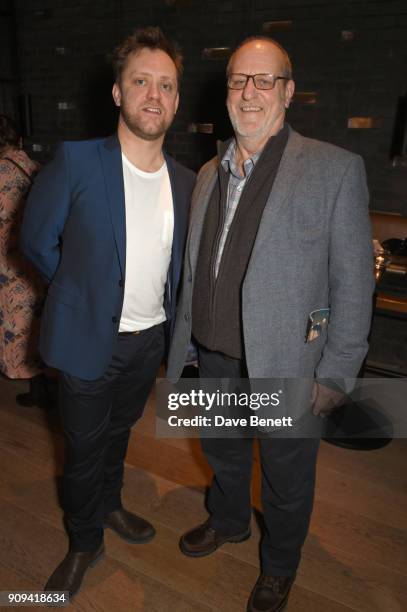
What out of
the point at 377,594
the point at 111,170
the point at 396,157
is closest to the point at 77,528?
the point at 377,594

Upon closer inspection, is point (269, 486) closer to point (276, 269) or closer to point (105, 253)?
point (276, 269)

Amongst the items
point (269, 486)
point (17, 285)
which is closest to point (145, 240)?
point (269, 486)

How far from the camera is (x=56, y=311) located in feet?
4.87

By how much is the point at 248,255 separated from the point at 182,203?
38 cm

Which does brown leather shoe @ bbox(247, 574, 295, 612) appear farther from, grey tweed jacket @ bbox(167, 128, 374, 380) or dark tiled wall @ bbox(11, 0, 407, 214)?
dark tiled wall @ bbox(11, 0, 407, 214)

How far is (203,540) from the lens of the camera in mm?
1866

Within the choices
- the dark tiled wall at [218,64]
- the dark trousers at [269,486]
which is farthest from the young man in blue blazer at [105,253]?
the dark tiled wall at [218,64]

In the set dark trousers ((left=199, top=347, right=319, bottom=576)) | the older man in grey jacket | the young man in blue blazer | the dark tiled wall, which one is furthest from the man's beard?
the dark tiled wall

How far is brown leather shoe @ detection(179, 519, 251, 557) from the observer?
184cm

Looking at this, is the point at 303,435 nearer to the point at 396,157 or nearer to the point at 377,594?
the point at 377,594

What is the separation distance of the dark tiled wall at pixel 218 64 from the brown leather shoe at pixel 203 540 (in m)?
2.51

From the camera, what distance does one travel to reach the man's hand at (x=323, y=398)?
4.69 ft

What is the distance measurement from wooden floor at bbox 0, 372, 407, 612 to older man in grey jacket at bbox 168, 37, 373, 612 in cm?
20

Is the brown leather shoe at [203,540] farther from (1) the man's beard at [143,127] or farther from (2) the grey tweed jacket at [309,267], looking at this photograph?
(1) the man's beard at [143,127]
